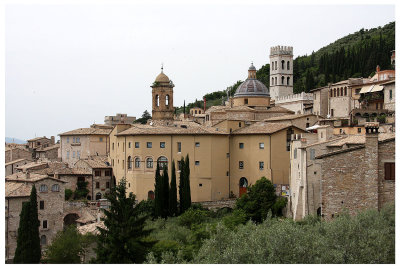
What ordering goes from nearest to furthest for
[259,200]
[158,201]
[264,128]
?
[259,200] < [158,201] < [264,128]

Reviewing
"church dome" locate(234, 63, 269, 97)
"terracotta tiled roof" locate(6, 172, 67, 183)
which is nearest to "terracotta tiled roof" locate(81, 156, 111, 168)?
"terracotta tiled roof" locate(6, 172, 67, 183)

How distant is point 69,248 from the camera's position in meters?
32.9

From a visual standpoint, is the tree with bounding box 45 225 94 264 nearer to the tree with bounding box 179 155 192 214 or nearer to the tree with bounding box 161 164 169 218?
the tree with bounding box 161 164 169 218

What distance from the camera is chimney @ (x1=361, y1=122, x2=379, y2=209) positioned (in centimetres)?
2686

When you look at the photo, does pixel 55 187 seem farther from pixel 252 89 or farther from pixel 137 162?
pixel 252 89

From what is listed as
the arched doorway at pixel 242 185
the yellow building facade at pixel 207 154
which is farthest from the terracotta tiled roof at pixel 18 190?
the arched doorway at pixel 242 185

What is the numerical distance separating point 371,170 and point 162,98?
96.1 feet

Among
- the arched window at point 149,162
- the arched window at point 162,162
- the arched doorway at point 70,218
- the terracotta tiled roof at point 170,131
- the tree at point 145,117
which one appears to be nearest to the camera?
the arched doorway at point 70,218

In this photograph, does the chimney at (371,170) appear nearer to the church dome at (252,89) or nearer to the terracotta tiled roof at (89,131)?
the church dome at (252,89)

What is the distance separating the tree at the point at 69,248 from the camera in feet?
105

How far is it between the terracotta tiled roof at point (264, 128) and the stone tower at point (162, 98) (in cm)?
781

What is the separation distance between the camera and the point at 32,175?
45500 mm

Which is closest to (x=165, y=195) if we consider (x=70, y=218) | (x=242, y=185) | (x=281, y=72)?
(x=70, y=218)
